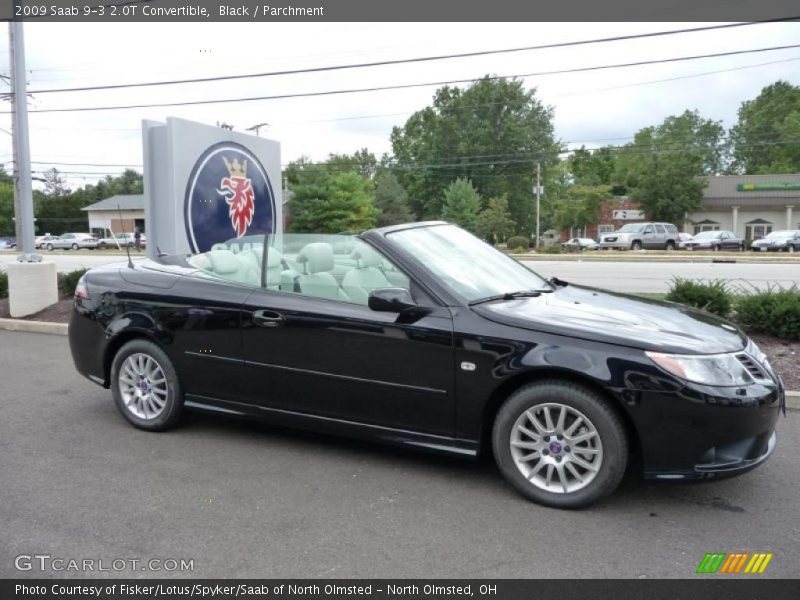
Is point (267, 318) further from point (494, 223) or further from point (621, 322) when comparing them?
point (494, 223)

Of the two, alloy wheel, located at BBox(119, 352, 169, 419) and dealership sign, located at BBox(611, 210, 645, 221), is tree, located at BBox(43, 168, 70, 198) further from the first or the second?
alloy wheel, located at BBox(119, 352, 169, 419)

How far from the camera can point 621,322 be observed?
3.78 metres

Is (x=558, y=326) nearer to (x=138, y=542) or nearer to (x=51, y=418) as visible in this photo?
(x=138, y=542)

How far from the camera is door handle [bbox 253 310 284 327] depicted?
14.2ft

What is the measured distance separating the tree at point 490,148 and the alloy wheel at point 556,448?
64343mm

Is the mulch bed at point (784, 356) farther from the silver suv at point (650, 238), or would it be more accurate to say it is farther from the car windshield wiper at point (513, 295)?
the silver suv at point (650, 238)

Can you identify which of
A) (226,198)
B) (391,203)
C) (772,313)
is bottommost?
(772,313)

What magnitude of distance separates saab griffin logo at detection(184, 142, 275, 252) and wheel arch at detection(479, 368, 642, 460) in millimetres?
6350

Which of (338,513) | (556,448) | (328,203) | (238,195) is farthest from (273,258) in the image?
(328,203)

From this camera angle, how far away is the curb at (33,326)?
9367 mm


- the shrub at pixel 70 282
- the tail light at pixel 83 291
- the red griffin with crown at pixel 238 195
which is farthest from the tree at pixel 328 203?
the tail light at pixel 83 291

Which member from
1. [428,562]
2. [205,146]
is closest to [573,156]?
[205,146]

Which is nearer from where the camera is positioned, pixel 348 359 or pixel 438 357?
pixel 438 357

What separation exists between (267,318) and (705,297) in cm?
542
